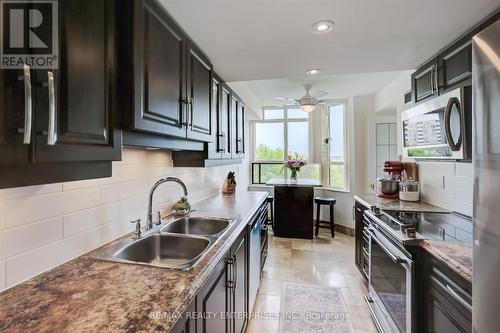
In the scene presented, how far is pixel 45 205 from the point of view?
3.20 feet

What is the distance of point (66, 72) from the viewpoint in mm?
742

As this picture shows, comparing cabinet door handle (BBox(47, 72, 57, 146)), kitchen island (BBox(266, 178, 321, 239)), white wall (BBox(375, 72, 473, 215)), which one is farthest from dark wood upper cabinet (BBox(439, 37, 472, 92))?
kitchen island (BBox(266, 178, 321, 239))

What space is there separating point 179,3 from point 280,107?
4.46 metres

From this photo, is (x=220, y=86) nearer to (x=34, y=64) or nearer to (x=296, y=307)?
(x=34, y=64)

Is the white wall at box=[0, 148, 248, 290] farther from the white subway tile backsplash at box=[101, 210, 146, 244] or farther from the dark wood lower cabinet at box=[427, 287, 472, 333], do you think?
the dark wood lower cabinet at box=[427, 287, 472, 333]

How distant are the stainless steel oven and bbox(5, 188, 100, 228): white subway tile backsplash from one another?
6.13 ft

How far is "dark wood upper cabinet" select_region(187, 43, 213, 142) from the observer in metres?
1.60

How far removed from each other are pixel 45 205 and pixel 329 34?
1837mm

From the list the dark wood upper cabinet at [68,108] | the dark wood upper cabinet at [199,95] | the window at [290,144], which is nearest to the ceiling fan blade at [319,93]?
the window at [290,144]

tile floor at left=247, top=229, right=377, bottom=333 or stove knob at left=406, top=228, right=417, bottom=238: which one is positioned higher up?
stove knob at left=406, top=228, right=417, bottom=238

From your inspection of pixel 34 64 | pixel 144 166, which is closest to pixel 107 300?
pixel 34 64

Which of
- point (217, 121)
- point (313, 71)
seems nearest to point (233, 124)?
point (217, 121)

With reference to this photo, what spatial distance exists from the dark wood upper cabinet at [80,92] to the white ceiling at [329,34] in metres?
0.55

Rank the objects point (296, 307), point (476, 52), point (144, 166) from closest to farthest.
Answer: point (476, 52) < point (144, 166) < point (296, 307)
